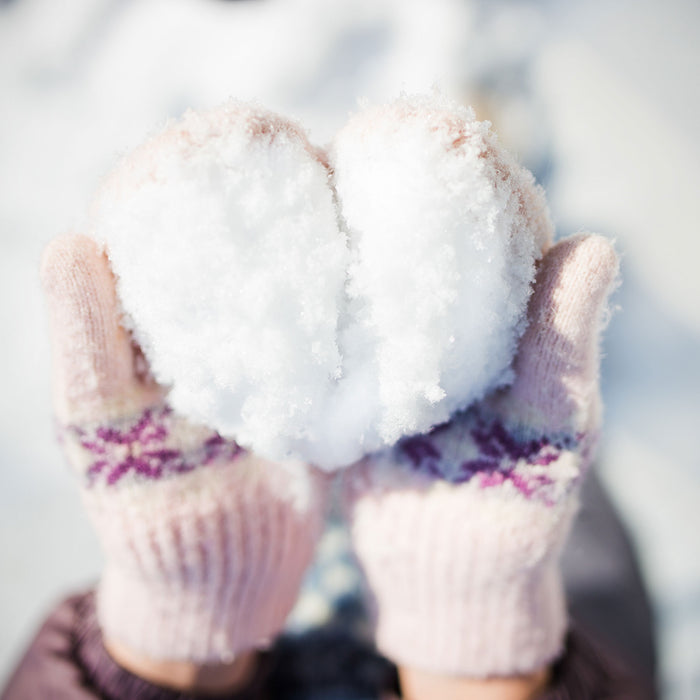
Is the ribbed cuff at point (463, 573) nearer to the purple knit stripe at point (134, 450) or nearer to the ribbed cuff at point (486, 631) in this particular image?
the ribbed cuff at point (486, 631)

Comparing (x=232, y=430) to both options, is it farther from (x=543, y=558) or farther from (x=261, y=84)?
(x=261, y=84)

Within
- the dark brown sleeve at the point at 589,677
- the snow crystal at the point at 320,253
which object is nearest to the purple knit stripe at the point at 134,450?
the snow crystal at the point at 320,253

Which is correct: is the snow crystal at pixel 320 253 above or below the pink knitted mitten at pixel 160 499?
above

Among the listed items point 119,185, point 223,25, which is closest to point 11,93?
point 223,25

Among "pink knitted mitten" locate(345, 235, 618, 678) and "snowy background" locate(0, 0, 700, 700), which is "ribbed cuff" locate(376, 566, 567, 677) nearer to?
"pink knitted mitten" locate(345, 235, 618, 678)

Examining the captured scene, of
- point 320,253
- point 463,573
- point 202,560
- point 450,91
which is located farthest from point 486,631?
point 450,91

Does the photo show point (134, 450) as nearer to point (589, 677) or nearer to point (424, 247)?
point (424, 247)

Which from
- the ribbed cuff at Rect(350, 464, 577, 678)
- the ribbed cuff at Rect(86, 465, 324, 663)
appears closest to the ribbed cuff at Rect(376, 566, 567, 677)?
the ribbed cuff at Rect(350, 464, 577, 678)
